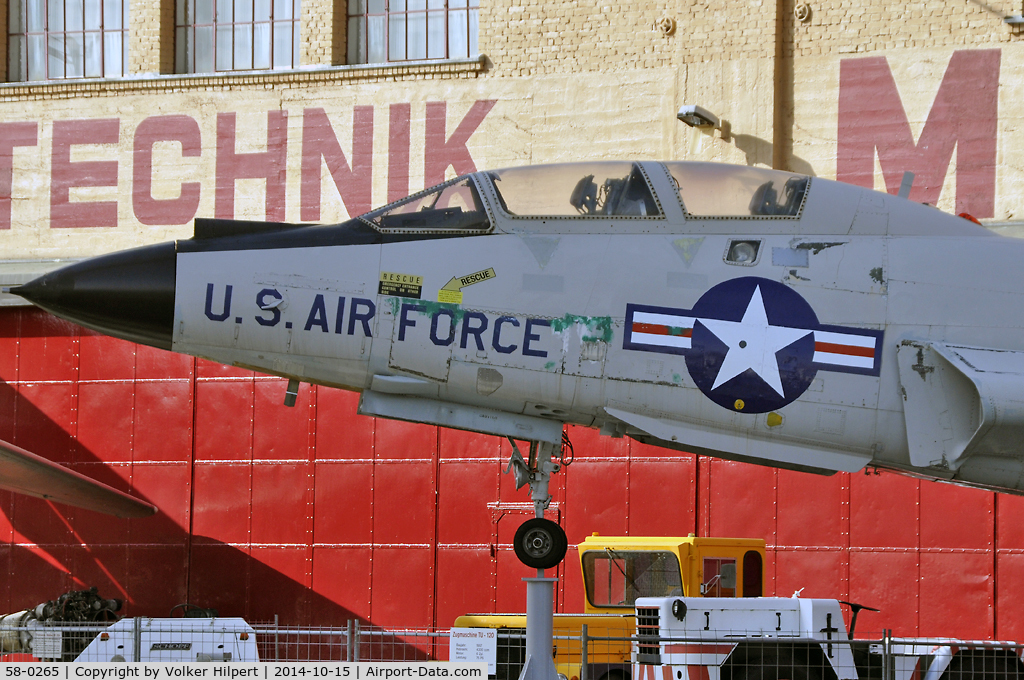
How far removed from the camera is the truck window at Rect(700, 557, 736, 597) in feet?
37.0

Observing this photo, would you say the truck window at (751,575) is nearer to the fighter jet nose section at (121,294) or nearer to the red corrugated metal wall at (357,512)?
the red corrugated metal wall at (357,512)

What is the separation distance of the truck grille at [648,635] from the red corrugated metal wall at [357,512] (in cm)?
668

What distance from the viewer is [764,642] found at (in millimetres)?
9016

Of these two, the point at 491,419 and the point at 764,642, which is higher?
the point at 491,419

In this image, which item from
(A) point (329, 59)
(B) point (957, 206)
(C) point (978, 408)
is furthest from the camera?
(A) point (329, 59)

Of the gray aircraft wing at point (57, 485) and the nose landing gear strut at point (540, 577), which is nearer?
the nose landing gear strut at point (540, 577)

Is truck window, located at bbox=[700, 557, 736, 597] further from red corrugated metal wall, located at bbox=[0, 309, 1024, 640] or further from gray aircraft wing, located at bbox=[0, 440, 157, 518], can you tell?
gray aircraft wing, located at bbox=[0, 440, 157, 518]

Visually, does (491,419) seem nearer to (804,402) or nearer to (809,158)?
(804,402)

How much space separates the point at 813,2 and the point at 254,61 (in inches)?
348

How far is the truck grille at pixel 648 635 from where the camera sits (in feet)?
29.8

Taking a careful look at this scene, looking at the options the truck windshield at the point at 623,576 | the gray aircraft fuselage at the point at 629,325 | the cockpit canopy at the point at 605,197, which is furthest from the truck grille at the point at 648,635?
the cockpit canopy at the point at 605,197

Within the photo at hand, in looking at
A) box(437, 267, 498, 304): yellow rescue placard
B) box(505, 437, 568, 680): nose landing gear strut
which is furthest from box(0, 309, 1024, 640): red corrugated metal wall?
box(437, 267, 498, 304): yellow rescue placard

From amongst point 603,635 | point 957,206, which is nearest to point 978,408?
point 603,635

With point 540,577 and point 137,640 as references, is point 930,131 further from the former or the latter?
point 137,640
